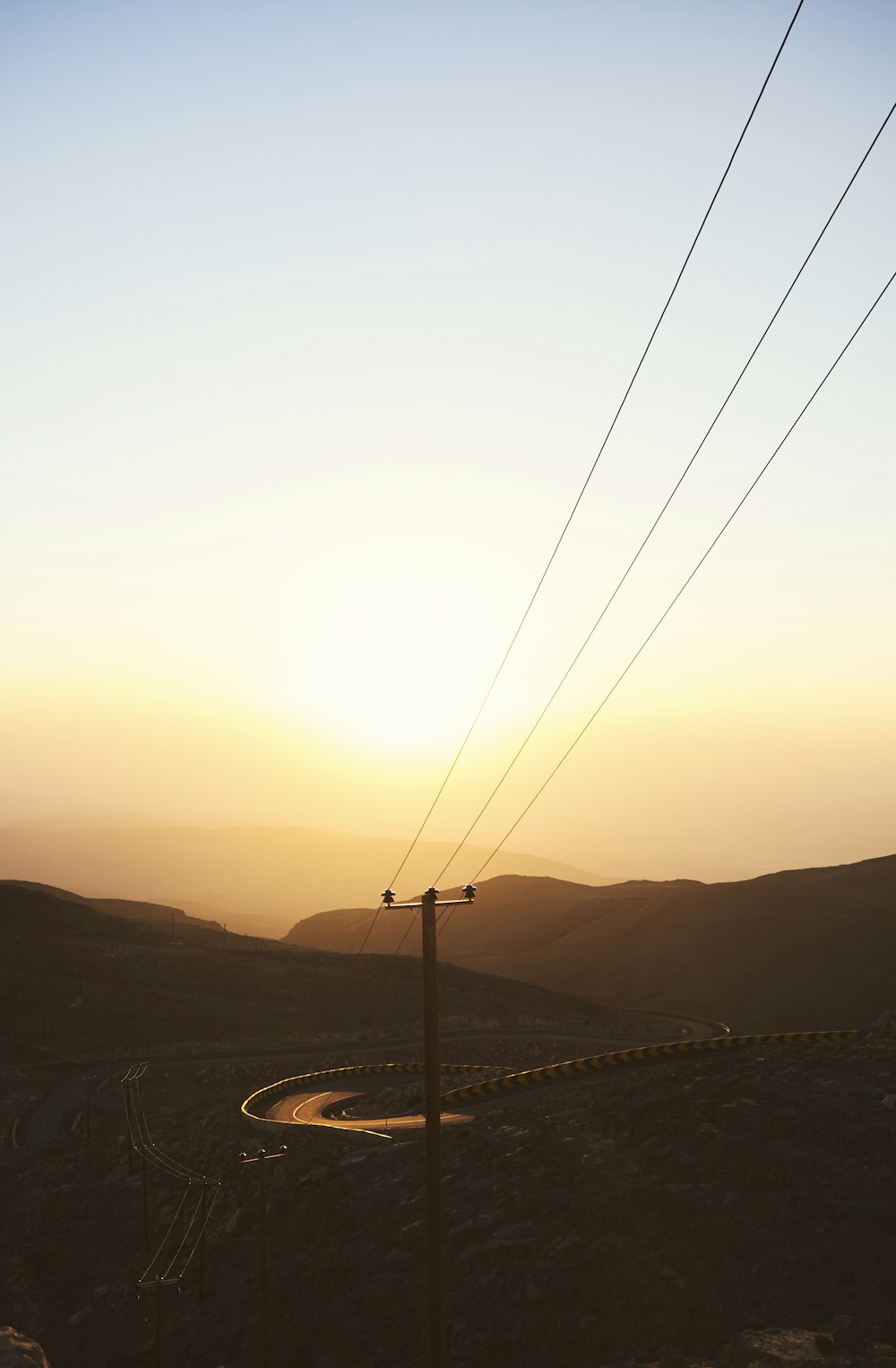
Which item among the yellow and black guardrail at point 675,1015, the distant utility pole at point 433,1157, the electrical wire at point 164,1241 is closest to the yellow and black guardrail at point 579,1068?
the electrical wire at point 164,1241

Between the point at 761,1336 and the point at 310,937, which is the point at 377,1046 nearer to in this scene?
the point at 761,1336

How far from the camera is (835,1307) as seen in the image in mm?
19797

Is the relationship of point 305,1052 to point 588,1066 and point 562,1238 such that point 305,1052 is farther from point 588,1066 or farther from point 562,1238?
point 562,1238

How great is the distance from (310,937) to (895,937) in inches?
3973

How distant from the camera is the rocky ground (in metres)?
20.8

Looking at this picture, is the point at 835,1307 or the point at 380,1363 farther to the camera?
the point at 380,1363

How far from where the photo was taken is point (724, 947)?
10356 cm

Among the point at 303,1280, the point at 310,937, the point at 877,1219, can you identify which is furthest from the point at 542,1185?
the point at 310,937

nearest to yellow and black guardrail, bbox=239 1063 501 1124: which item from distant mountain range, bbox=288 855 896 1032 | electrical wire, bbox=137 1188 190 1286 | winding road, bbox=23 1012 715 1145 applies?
electrical wire, bbox=137 1188 190 1286

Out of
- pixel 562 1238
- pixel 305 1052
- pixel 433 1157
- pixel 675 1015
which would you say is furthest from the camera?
pixel 675 1015

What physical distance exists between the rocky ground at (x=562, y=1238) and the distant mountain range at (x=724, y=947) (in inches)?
2138

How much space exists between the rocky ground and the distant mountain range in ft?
178

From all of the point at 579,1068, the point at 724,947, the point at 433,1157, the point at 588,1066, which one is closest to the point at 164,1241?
the point at 579,1068

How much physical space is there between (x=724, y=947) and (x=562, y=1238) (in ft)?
278
